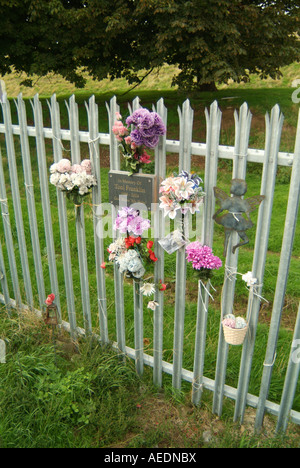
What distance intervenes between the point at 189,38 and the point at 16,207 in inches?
338

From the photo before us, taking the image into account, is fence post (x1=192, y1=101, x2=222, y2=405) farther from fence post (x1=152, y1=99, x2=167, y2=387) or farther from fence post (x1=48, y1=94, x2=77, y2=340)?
fence post (x1=48, y1=94, x2=77, y2=340)

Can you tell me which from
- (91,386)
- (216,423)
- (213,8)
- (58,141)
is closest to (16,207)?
(58,141)

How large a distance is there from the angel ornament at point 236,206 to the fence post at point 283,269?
17 centimetres

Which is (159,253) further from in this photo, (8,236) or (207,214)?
(8,236)

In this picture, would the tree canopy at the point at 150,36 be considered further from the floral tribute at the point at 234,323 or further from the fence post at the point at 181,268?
the floral tribute at the point at 234,323

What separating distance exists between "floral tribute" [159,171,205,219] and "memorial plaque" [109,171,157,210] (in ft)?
0.52

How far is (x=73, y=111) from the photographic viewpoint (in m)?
2.90

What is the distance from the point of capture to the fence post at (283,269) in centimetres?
219

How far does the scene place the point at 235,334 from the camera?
247 centimetres

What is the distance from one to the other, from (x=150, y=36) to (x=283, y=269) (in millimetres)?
10625

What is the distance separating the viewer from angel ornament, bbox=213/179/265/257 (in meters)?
2.29

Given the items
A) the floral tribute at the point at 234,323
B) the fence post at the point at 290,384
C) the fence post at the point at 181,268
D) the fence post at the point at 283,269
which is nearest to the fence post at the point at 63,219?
the fence post at the point at 181,268

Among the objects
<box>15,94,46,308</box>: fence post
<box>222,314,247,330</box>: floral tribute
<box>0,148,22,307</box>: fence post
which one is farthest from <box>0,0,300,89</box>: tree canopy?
<box>222,314,247,330</box>: floral tribute
